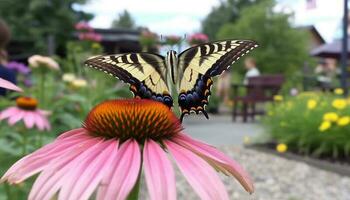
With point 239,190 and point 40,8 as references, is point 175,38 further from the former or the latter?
point 40,8

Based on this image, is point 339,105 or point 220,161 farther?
point 339,105

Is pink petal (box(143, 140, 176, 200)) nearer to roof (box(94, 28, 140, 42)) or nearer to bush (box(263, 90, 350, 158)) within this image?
bush (box(263, 90, 350, 158))

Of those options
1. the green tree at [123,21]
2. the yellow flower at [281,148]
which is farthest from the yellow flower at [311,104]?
the green tree at [123,21]

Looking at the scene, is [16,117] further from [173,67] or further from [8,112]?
[173,67]

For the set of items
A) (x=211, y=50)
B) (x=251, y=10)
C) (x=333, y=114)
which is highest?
(x=251, y=10)

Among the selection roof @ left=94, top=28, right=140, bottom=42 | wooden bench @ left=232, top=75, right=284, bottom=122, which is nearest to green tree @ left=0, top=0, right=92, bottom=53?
roof @ left=94, top=28, right=140, bottom=42

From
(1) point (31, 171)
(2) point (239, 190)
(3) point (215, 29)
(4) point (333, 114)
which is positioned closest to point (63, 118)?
(2) point (239, 190)

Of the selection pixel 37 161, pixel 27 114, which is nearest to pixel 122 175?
pixel 37 161
